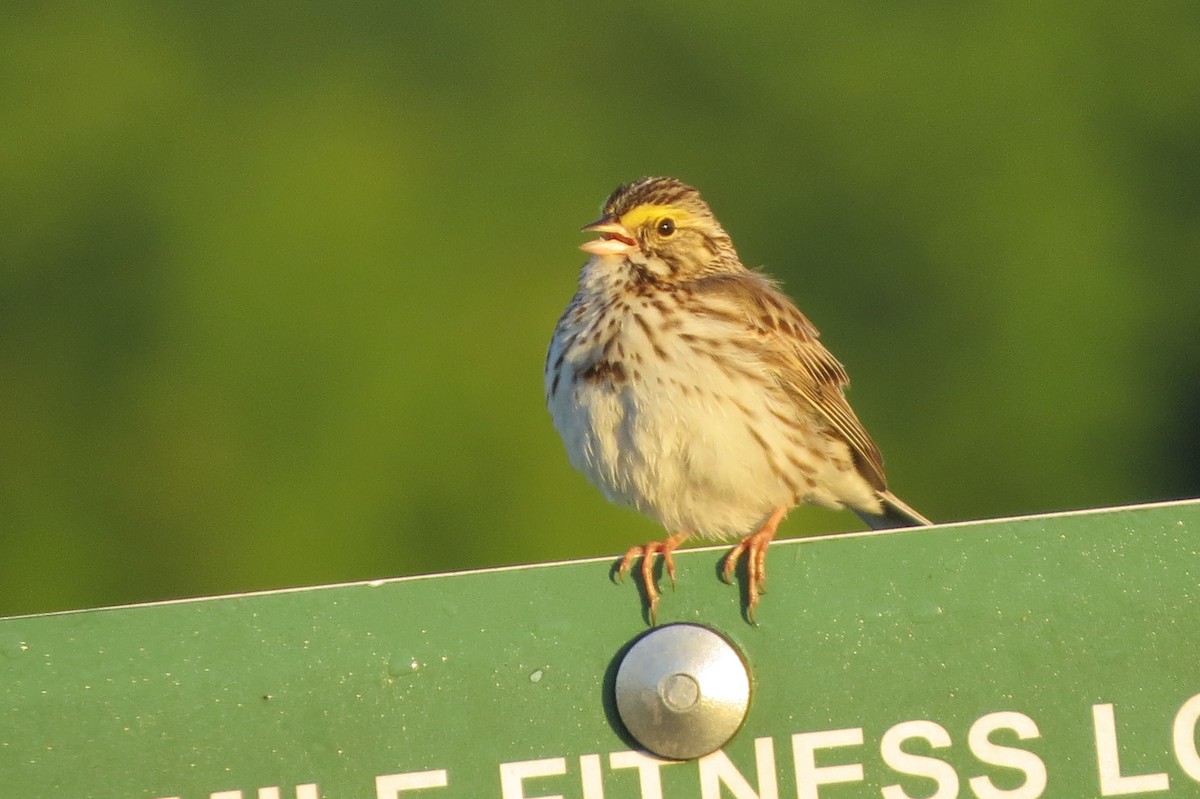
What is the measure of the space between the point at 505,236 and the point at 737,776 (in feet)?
24.8

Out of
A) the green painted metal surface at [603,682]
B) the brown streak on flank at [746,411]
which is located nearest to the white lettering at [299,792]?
the green painted metal surface at [603,682]

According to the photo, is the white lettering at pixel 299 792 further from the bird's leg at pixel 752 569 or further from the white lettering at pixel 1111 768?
the white lettering at pixel 1111 768

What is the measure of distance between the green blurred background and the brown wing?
3.91m

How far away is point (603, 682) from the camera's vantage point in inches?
149

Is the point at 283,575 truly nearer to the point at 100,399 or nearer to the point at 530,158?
the point at 100,399

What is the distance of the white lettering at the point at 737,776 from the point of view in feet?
12.4

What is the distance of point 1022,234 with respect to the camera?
454 inches

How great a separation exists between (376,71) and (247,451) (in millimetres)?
2896

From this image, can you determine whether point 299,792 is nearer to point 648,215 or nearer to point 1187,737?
point 1187,737

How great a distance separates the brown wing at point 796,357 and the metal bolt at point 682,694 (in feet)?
6.01

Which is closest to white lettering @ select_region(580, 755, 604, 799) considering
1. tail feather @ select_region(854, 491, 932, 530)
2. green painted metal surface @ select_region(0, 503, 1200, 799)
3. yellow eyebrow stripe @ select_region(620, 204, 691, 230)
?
green painted metal surface @ select_region(0, 503, 1200, 799)

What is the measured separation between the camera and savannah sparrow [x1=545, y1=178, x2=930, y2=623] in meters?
5.22

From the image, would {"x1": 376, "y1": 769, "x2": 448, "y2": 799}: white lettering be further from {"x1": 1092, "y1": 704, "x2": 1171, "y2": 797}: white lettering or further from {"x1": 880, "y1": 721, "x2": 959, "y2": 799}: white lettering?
{"x1": 1092, "y1": 704, "x2": 1171, "y2": 797}: white lettering

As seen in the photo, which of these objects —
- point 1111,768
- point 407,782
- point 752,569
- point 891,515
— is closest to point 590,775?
point 407,782
